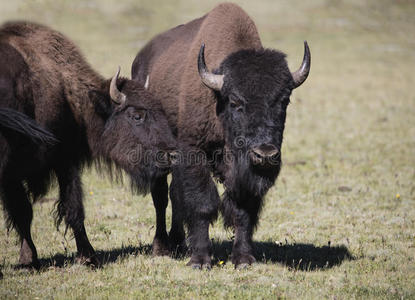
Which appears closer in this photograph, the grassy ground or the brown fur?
the grassy ground

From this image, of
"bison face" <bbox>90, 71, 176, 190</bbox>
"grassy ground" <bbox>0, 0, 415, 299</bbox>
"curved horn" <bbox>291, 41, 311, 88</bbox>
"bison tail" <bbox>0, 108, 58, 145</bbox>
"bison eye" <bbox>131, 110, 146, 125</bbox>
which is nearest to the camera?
"bison tail" <bbox>0, 108, 58, 145</bbox>

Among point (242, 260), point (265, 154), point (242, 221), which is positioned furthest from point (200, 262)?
point (265, 154)

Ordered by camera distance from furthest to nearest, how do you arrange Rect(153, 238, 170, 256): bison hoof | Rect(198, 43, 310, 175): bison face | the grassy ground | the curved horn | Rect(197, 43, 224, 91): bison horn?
Rect(153, 238, 170, 256): bison hoof < the curved horn < Rect(197, 43, 224, 91): bison horn < Rect(198, 43, 310, 175): bison face < the grassy ground

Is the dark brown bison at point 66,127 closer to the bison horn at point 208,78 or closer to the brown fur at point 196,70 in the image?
the brown fur at point 196,70

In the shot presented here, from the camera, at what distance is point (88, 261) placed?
6.75m

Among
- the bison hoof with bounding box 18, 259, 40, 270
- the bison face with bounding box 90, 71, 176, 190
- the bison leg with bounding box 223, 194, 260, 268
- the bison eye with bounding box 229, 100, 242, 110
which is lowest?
the bison hoof with bounding box 18, 259, 40, 270

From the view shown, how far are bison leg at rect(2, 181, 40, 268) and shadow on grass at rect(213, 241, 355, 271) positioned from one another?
7.71ft

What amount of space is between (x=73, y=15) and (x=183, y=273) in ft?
134

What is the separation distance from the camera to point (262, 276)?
6.24 m

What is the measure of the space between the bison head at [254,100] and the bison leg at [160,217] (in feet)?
5.07

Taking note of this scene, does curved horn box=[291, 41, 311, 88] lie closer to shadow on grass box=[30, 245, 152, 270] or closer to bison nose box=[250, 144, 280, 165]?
bison nose box=[250, 144, 280, 165]

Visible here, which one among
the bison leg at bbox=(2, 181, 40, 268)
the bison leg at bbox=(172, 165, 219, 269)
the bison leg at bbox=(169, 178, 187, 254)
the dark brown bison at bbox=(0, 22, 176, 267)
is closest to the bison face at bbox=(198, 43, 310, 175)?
the bison leg at bbox=(172, 165, 219, 269)

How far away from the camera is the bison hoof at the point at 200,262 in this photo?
6.61 meters

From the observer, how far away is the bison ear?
285 inches
